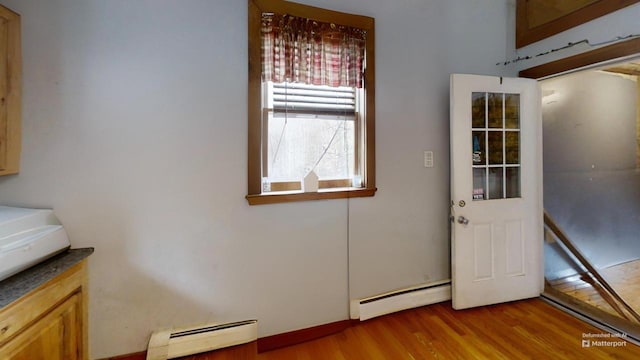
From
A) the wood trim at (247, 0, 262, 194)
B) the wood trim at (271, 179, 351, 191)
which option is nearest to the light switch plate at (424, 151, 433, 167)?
the wood trim at (271, 179, 351, 191)

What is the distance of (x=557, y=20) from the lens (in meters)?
2.15

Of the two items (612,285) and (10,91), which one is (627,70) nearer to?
(612,285)

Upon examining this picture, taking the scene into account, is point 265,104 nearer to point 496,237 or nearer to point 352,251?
point 352,251

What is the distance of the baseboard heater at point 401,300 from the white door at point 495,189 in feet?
0.41

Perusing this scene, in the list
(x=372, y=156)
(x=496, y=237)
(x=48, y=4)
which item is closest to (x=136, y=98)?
(x=48, y=4)

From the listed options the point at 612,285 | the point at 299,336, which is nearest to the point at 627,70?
the point at 612,285

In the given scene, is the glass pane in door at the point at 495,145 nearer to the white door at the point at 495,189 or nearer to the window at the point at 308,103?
the white door at the point at 495,189

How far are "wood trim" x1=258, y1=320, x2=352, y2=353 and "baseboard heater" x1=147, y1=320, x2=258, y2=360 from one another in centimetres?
9

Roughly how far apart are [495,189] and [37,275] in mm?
2983

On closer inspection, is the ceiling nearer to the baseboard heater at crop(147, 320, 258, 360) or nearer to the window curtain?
the window curtain

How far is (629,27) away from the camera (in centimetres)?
177

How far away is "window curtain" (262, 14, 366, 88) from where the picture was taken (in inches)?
69.7

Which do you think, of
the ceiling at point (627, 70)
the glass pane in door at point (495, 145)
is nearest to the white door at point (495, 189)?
the glass pane in door at point (495, 145)

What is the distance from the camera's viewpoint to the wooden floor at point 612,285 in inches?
94.1
